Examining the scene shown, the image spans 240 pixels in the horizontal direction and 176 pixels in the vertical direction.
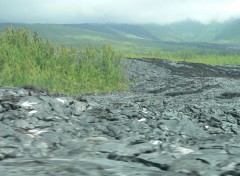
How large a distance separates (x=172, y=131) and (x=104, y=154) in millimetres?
5107

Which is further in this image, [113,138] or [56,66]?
[56,66]

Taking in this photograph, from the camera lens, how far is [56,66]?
47.0m

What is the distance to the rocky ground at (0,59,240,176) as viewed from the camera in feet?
48.1

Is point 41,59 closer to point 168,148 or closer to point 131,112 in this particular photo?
point 131,112

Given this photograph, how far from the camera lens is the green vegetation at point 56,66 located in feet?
140

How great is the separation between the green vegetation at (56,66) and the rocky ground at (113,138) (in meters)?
15.3

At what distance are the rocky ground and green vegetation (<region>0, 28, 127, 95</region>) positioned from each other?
50.2 ft

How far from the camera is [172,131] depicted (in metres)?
20.5

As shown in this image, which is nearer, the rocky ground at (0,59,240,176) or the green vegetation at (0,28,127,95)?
the rocky ground at (0,59,240,176)

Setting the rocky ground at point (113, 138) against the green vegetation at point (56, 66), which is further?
the green vegetation at point (56, 66)

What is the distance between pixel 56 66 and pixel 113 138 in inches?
1127

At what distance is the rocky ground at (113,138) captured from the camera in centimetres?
1465

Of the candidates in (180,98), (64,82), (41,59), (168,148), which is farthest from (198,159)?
(41,59)

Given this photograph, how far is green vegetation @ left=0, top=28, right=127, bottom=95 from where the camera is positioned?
42.7 metres
